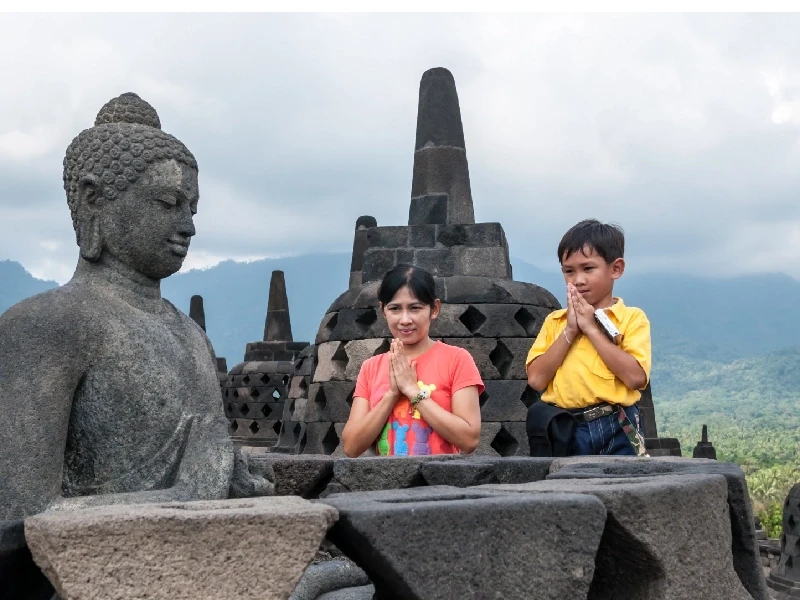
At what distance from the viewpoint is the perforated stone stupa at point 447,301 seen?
6.52 metres

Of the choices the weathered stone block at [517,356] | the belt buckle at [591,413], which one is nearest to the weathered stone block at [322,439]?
the weathered stone block at [517,356]

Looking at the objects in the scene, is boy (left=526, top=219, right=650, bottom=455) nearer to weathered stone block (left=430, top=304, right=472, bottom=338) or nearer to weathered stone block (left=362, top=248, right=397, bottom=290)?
weathered stone block (left=430, top=304, right=472, bottom=338)

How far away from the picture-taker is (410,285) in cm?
353

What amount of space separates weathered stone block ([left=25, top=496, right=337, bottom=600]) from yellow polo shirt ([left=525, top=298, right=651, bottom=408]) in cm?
185

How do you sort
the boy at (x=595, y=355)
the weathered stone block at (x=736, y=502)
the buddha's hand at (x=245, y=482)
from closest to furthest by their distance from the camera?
1. the buddha's hand at (x=245, y=482)
2. the weathered stone block at (x=736, y=502)
3. the boy at (x=595, y=355)

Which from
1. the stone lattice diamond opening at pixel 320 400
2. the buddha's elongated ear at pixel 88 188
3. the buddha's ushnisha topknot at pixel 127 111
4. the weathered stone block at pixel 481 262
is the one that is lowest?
the stone lattice diamond opening at pixel 320 400

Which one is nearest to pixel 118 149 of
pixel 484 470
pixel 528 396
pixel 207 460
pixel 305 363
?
pixel 207 460

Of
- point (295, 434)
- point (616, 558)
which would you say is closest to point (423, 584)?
point (616, 558)

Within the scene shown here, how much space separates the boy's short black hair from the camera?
3615 mm

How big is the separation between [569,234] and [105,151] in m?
1.90

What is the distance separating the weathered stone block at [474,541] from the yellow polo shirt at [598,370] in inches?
53.2

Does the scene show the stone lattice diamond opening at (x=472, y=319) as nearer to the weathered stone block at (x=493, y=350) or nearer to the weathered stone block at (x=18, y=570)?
the weathered stone block at (x=493, y=350)

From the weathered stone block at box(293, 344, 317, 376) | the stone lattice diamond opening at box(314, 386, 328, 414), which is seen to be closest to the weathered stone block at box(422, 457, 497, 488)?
the stone lattice diamond opening at box(314, 386, 328, 414)

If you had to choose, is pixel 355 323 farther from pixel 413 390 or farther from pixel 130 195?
pixel 130 195
